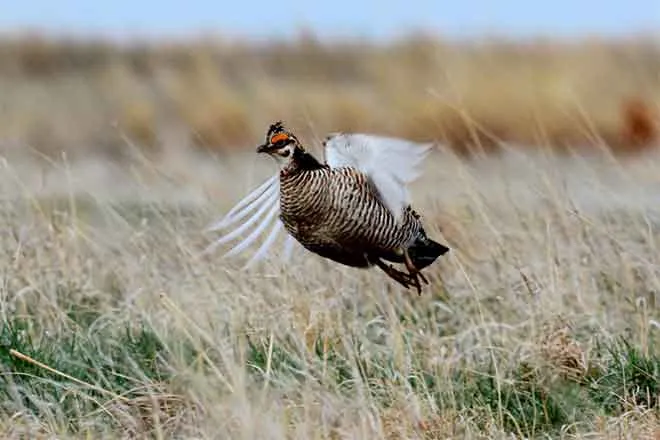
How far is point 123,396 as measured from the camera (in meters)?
5.04

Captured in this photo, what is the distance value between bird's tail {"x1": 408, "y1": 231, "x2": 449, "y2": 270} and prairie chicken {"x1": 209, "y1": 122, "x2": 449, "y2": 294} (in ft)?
0.35

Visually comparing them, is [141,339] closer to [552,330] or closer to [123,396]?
[123,396]

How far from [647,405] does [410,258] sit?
0.87m

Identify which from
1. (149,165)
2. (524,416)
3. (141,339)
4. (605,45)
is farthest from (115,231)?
(605,45)

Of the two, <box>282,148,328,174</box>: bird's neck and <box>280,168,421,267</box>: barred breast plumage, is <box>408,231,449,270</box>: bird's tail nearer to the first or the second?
<box>280,168,421,267</box>: barred breast plumage

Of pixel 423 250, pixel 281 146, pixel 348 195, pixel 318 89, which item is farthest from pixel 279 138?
pixel 318 89

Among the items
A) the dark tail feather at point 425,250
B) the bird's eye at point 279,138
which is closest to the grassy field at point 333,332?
the dark tail feather at point 425,250

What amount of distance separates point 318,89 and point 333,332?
12990mm

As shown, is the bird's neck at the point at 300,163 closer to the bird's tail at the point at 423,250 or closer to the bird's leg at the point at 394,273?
the bird's leg at the point at 394,273

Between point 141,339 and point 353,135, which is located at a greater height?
point 353,135

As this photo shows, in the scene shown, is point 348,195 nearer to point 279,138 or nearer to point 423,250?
point 279,138

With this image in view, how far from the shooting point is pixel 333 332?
545 cm

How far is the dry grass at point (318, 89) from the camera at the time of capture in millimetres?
15375

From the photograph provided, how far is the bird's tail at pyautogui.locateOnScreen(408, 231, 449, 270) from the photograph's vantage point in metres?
5.45
